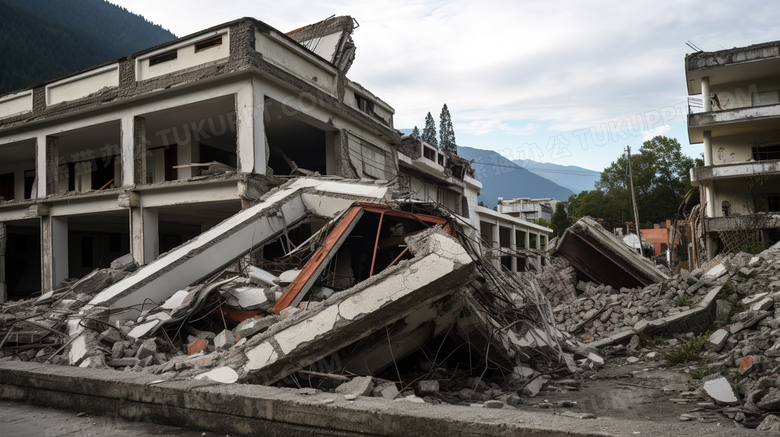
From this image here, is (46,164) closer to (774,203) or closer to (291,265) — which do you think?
(291,265)

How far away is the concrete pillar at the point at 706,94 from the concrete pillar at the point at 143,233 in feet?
73.3

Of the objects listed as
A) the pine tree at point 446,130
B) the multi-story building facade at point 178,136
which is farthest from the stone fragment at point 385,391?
the pine tree at point 446,130

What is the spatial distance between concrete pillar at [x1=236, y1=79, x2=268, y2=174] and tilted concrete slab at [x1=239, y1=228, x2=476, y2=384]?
283 inches

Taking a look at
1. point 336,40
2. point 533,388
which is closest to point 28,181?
point 336,40

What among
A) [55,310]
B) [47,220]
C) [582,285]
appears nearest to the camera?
[55,310]

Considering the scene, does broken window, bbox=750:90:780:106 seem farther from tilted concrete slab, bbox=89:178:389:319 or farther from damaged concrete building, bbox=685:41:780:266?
tilted concrete slab, bbox=89:178:389:319

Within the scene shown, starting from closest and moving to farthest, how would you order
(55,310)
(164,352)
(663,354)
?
(164,352) < (55,310) < (663,354)

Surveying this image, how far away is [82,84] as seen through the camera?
13.7 m

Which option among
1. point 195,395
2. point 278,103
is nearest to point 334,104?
point 278,103

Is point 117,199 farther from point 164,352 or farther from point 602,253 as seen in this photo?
point 602,253

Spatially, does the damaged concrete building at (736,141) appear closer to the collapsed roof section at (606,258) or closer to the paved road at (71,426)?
the collapsed roof section at (606,258)

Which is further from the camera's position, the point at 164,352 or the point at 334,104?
the point at 334,104

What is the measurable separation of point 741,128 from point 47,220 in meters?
26.8

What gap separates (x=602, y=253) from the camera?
36.0ft
